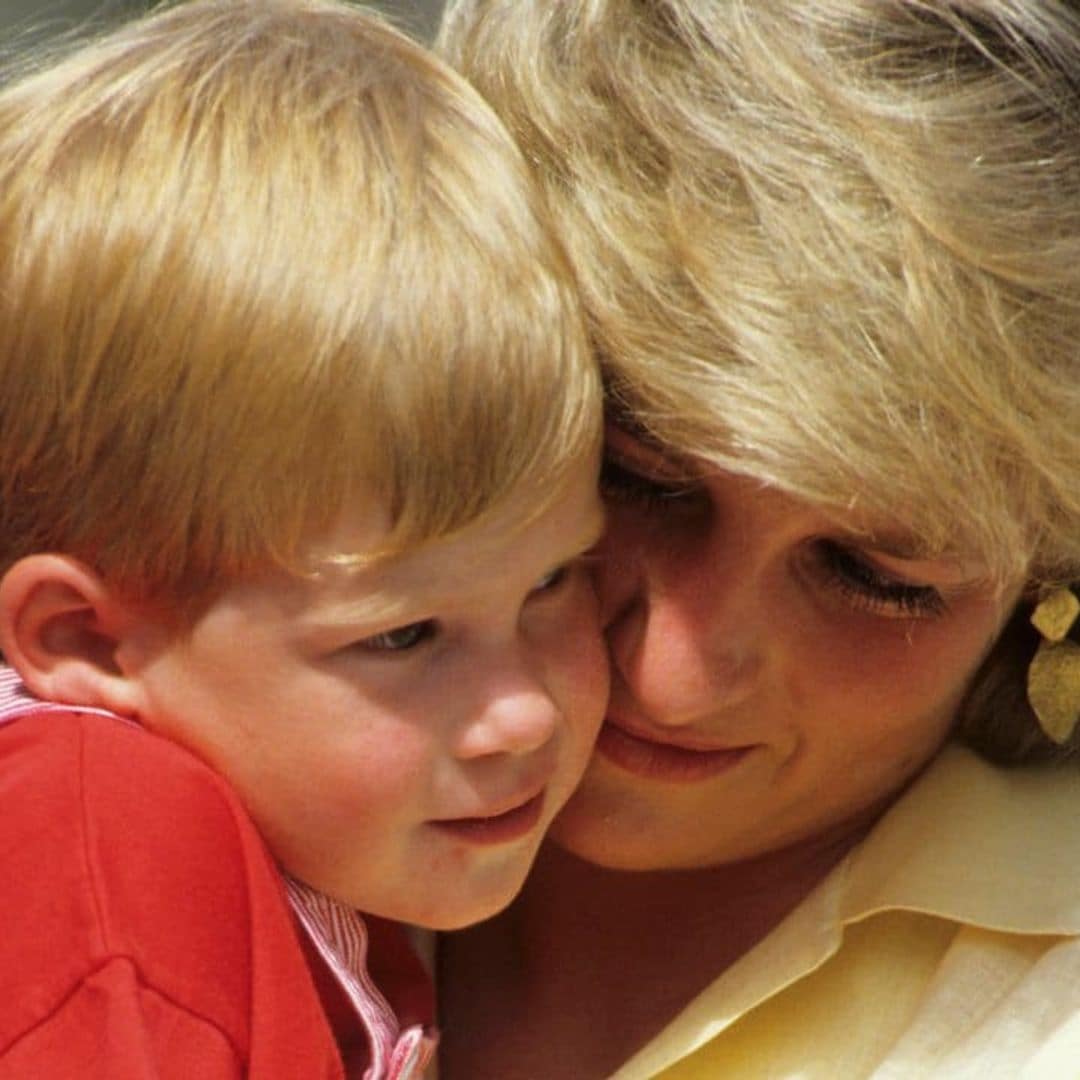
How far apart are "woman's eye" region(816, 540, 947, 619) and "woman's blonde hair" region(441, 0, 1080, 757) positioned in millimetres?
84

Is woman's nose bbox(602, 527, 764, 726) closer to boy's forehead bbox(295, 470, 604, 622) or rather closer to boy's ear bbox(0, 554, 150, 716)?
boy's forehead bbox(295, 470, 604, 622)

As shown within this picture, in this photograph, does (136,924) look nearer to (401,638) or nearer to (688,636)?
(401,638)

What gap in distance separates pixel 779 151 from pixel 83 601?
1.78 ft

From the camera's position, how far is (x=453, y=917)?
1577 millimetres

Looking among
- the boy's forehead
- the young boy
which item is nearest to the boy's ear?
the young boy

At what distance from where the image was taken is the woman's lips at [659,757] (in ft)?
5.69

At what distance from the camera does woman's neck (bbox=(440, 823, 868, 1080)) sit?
6.15ft

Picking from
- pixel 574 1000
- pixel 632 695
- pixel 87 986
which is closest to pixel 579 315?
pixel 632 695

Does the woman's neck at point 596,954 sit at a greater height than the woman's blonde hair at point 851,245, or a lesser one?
lesser

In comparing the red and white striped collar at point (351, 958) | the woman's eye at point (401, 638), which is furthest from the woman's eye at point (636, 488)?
the red and white striped collar at point (351, 958)

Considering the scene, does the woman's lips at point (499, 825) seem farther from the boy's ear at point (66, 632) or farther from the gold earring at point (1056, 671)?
the gold earring at point (1056, 671)

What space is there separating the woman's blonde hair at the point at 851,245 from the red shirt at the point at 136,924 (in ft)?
1.35

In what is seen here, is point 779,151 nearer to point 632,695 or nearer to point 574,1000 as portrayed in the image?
point 632,695

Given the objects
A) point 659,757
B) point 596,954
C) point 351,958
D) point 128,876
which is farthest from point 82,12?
point 128,876
